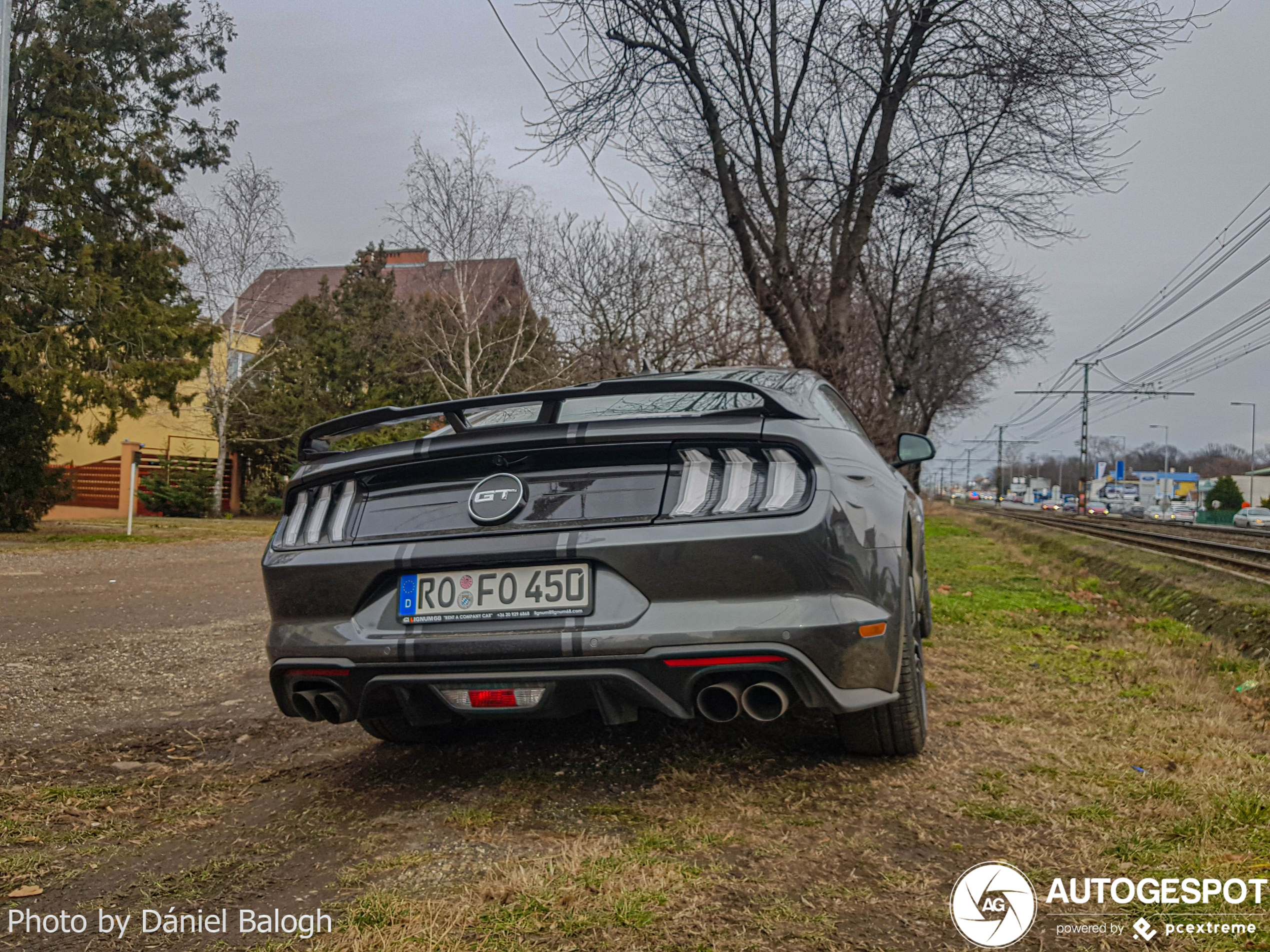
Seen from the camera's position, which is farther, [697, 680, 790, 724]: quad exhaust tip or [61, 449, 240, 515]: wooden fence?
[61, 449, 240, 515]: wooden fence

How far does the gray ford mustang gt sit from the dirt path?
31 cm

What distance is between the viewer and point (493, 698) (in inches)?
107

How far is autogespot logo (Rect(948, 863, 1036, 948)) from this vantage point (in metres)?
2.04

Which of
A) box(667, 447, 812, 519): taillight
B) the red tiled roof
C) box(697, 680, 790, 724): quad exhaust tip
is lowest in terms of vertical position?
box(697, 680, 790, 724): quad exhaust tip

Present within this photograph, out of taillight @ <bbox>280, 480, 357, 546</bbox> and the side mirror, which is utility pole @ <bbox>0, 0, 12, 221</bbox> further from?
the side mirror

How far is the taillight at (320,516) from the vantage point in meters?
3.05

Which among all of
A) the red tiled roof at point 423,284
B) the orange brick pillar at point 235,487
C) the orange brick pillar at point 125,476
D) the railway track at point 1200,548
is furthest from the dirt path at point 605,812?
the orange brick pillar at point 235,487

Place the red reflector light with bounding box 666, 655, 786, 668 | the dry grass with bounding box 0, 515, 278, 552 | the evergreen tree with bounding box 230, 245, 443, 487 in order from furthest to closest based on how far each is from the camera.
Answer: the evergreen tree with bounding box 230, 245, 443, 487 → the dry grass with bounding box 0, 515, 278, 552 → the red reflector light with bounding box 666, 655, 786, 668

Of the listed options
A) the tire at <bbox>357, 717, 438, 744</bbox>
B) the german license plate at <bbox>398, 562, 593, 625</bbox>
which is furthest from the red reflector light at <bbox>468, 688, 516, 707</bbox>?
the tire at <bbox>357, 717, 438, 744</bbox>

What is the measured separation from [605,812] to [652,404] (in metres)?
1.23

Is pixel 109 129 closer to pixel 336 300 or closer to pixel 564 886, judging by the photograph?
pixel 336 300

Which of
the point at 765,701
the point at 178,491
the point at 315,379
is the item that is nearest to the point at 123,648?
the point at 765,701

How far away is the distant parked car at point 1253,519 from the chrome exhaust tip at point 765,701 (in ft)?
159

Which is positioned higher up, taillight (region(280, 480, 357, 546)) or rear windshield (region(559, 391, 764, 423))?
rear windshield (region(559, 391, 764, 423))
